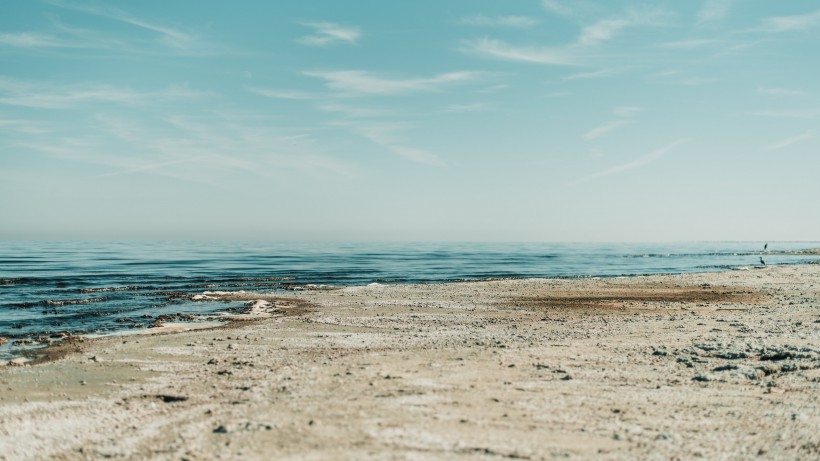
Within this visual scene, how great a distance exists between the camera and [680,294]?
29062 mm

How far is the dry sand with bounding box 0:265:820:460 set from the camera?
7.33m

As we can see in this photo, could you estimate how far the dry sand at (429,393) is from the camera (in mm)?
7328

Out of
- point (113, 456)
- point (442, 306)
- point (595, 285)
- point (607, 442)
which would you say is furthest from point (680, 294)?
point (113, 456)

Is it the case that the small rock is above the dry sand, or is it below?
below

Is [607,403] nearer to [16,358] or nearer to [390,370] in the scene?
[390,370]

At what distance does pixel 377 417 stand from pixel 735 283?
1384 inches

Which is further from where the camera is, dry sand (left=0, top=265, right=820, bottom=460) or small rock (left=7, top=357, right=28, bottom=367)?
small rock (left=7, top=357, right=28, bottom=367)

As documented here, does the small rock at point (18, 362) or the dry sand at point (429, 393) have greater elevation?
the dry sand at point (429, 393)

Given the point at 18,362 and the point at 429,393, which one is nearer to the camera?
the point at 429,393

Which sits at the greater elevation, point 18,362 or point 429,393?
point 429,393

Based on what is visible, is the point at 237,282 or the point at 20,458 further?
the point at 237,282

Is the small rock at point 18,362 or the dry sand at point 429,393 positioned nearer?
the dry sand at point 429,393

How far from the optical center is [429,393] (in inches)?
372


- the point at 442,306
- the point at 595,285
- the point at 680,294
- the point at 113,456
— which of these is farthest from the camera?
the point at 595,285
